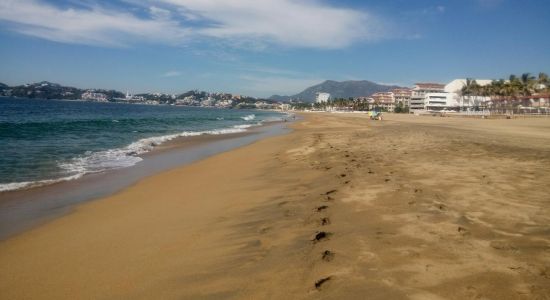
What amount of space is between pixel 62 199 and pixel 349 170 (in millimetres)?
6334

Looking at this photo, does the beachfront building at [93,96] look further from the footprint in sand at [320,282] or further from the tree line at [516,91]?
the footprint in sand at [320,282]

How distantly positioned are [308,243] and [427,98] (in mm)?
125497

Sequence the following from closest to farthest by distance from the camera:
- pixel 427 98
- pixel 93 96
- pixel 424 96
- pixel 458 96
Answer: pixel 458 96, pixel 427 98, pixel 424 96, pixel 93 96

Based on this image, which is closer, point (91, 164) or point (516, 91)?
point (91, 164)

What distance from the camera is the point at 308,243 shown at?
429cm

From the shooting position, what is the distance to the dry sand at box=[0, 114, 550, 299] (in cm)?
328

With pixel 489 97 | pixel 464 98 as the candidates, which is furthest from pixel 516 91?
pixel 464 98

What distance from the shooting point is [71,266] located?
160 inches

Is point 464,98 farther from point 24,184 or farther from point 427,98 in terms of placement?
point 24,184

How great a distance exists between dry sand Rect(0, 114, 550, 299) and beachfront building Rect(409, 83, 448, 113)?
108 m

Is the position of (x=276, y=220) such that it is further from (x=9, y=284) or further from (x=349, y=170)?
(x=349, y=170)

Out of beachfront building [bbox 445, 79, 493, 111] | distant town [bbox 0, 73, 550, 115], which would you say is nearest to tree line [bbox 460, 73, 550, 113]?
distant town [bbox 0, 73, 550, 115]

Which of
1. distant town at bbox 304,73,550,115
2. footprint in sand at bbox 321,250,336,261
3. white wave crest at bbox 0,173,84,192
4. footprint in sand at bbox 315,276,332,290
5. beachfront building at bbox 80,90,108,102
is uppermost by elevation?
beachfront building at bbox 80,90,108,102

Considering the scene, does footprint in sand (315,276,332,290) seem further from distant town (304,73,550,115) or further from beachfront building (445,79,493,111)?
beachfront building (445,79,493,111)
